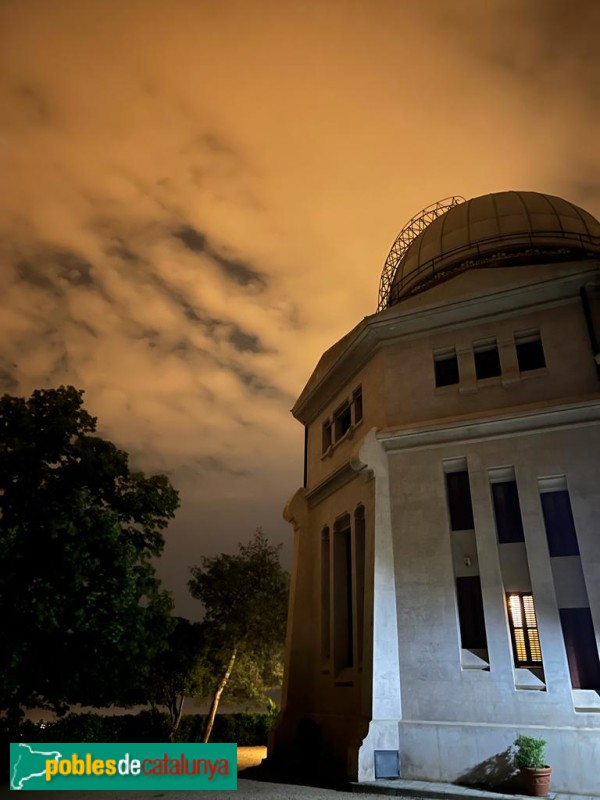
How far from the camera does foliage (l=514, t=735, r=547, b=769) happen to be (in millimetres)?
12690

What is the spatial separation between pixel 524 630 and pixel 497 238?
14.6 meters

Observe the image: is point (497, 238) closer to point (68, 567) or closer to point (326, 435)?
point (326, 435)

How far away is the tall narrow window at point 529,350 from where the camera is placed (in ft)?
60.0

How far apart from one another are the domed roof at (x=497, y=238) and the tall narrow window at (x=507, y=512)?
890cm

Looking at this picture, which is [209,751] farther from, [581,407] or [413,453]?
[581,407]

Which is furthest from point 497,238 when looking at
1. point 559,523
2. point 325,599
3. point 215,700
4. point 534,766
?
point 215,700

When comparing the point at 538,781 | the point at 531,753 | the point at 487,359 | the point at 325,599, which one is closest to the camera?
the point at 538,781

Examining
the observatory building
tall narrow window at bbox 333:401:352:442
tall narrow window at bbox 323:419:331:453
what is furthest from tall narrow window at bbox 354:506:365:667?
tall narrow window at bbox 323:419:331:453

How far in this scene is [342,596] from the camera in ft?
68.1

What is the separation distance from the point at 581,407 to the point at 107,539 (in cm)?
1431

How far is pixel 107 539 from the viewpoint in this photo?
15.8m

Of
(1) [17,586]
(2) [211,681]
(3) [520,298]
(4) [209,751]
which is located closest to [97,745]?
(4) [209,751]

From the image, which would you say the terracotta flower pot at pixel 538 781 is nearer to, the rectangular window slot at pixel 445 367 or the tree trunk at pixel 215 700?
the rectangular window slot at pixel 445 367

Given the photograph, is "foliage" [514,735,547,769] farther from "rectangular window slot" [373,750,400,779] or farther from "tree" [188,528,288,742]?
"tree" [188,528,288,742]
